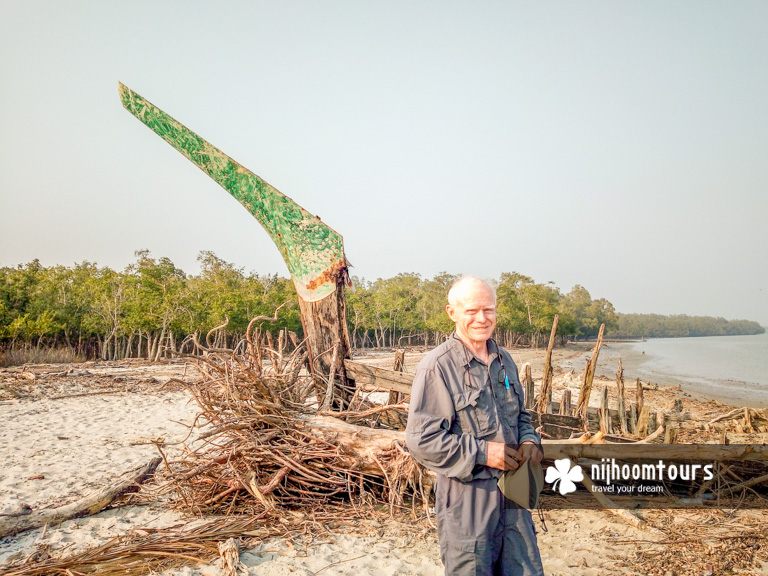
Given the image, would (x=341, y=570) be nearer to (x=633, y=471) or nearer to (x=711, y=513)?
(x=633, y=471)

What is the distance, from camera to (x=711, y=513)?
443 cm

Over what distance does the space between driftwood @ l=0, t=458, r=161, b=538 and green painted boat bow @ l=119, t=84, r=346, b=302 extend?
280 centimetres

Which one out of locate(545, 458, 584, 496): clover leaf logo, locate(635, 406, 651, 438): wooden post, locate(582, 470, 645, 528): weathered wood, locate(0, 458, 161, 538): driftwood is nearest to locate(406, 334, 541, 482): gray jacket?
locate(545, 458, 584, 496): clover leaf logo

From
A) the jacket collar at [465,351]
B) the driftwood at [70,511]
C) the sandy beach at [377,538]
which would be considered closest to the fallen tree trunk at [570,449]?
the sandy beach at [377,538]

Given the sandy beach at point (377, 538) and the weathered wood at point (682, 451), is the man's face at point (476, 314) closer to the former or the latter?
the sandy beach at point (377, 538)

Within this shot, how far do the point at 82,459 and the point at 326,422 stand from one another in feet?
14.8

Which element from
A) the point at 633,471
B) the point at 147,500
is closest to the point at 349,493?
the point at 147,500

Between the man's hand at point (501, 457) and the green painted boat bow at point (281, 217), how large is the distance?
345 cm

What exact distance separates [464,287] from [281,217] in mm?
3635

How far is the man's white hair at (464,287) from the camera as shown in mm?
2262

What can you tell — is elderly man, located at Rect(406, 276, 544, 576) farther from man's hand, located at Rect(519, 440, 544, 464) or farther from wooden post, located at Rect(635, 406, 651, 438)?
wooden post, located at Rect(635, 406, 651, 438)

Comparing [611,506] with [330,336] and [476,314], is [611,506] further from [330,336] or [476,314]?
[476,314]

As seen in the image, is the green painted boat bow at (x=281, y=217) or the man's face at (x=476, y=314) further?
the green painted boat bow at (x=281, y=217)

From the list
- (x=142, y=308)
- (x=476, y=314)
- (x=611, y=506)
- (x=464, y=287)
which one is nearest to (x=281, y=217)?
(x=464, y=287)
